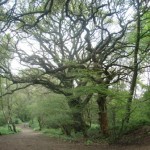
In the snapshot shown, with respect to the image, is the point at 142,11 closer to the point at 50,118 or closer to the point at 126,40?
the point at 126,40

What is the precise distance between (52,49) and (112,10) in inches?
365

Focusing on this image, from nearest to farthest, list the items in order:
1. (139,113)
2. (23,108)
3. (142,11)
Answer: (139,113) → (142,11) → (23,108)

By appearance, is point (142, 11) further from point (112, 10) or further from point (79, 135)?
point (79, 135)

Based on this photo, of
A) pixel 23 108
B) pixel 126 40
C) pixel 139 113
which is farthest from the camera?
pixel 23 108

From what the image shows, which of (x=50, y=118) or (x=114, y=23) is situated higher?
(x=114, y=23)

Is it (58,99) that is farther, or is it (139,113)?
(58,99)

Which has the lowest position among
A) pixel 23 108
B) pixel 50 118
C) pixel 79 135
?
pixel 79 135

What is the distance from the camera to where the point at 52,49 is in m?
24.8

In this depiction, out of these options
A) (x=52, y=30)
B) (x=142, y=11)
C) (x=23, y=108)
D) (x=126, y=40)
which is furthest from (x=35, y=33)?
(x=23, y=108)

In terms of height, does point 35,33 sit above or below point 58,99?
above

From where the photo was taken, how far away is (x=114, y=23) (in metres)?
23.1

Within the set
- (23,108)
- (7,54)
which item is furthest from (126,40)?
(23,108)

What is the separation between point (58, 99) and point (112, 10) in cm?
924

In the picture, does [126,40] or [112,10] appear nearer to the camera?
[112,10]
